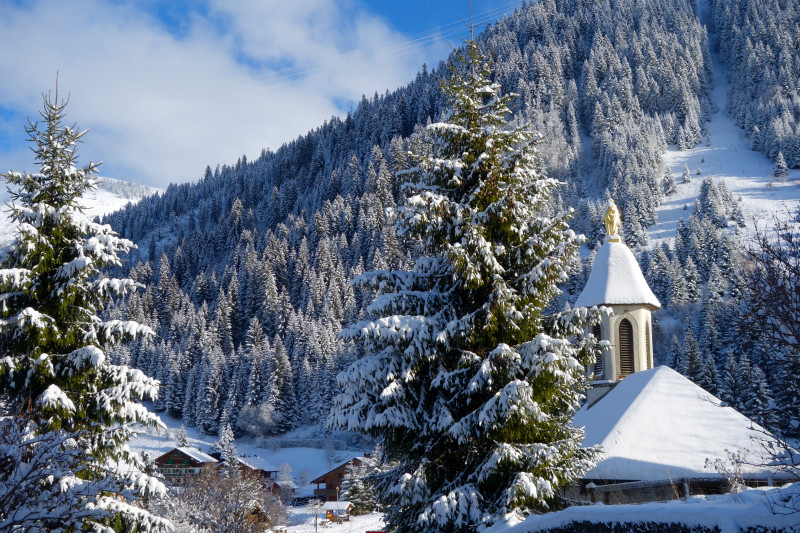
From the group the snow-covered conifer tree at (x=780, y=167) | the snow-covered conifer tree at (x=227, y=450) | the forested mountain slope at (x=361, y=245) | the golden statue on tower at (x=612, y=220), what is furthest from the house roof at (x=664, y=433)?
the snow-covered conifer tree at (x=780, y=167)

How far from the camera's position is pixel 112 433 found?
12.7 metres

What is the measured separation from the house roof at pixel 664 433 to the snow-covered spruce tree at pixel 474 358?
6133 millimetres

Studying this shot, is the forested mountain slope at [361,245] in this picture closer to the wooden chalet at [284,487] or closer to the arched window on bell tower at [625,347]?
the wooden chalet at [284,487]

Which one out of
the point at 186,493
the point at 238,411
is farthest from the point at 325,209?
the point at 186,493

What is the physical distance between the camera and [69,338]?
41.7 feet

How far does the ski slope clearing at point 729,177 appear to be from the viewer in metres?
114

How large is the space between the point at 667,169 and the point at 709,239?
41.0m

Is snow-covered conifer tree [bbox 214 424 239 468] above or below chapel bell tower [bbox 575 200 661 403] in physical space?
below

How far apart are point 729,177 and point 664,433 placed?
419 feet

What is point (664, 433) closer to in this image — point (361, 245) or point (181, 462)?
point (181, 462)

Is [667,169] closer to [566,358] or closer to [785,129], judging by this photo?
[785,129]

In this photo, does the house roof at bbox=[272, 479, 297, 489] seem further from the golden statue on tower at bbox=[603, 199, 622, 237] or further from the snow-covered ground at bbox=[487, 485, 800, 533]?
the snow-covered ground at bbox=[487, 485, 800, 533]

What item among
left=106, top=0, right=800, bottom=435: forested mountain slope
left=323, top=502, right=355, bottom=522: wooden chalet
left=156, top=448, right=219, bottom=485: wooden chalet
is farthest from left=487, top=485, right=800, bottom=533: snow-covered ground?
left=156, top=448, right=219, bottom=485: wooden chalet

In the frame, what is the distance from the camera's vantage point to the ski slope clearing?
373 ft
